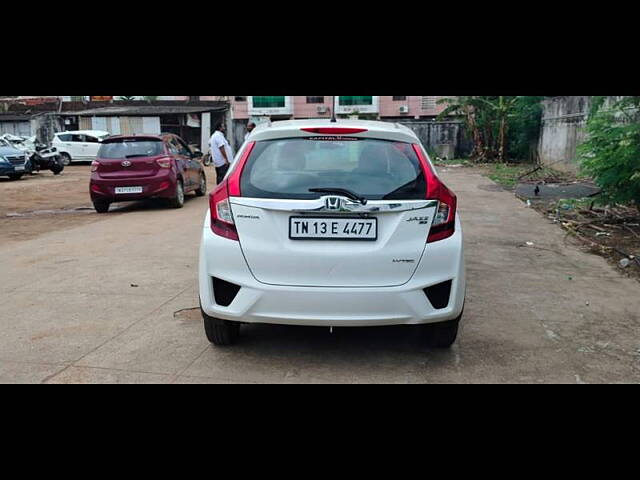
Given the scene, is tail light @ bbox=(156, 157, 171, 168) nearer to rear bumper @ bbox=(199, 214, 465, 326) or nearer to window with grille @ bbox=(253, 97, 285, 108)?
rear bumper @ bbox=(199, 214, 465, 326)

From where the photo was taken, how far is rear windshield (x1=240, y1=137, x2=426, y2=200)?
3656 mm

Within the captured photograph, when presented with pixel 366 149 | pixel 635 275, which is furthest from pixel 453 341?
pixel 635 275

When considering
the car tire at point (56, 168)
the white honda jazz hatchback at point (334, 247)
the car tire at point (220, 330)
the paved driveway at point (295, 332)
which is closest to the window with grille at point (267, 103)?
the car tire at point (56, 168)

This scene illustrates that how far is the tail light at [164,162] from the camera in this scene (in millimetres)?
11484

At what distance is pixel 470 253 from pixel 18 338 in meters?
5.29

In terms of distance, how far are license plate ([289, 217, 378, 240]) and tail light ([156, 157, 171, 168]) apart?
28.3 ft

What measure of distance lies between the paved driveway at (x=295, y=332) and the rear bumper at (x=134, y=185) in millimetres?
4074

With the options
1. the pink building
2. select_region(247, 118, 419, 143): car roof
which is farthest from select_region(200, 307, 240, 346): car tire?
the pink building

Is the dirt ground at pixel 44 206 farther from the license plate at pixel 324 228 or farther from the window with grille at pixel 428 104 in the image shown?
the window with grille at pixel 428 104

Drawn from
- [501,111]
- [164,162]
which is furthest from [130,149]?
[501,111]

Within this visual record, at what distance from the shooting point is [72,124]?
36.8 m

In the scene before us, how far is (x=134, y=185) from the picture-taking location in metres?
11.4

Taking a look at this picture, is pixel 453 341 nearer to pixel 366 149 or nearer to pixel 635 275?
pixel 366 149

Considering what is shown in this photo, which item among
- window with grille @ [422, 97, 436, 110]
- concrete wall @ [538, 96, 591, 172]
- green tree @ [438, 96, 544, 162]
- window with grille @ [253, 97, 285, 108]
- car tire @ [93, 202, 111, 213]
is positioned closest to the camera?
car tire @ [93, 202, 111, 213]
